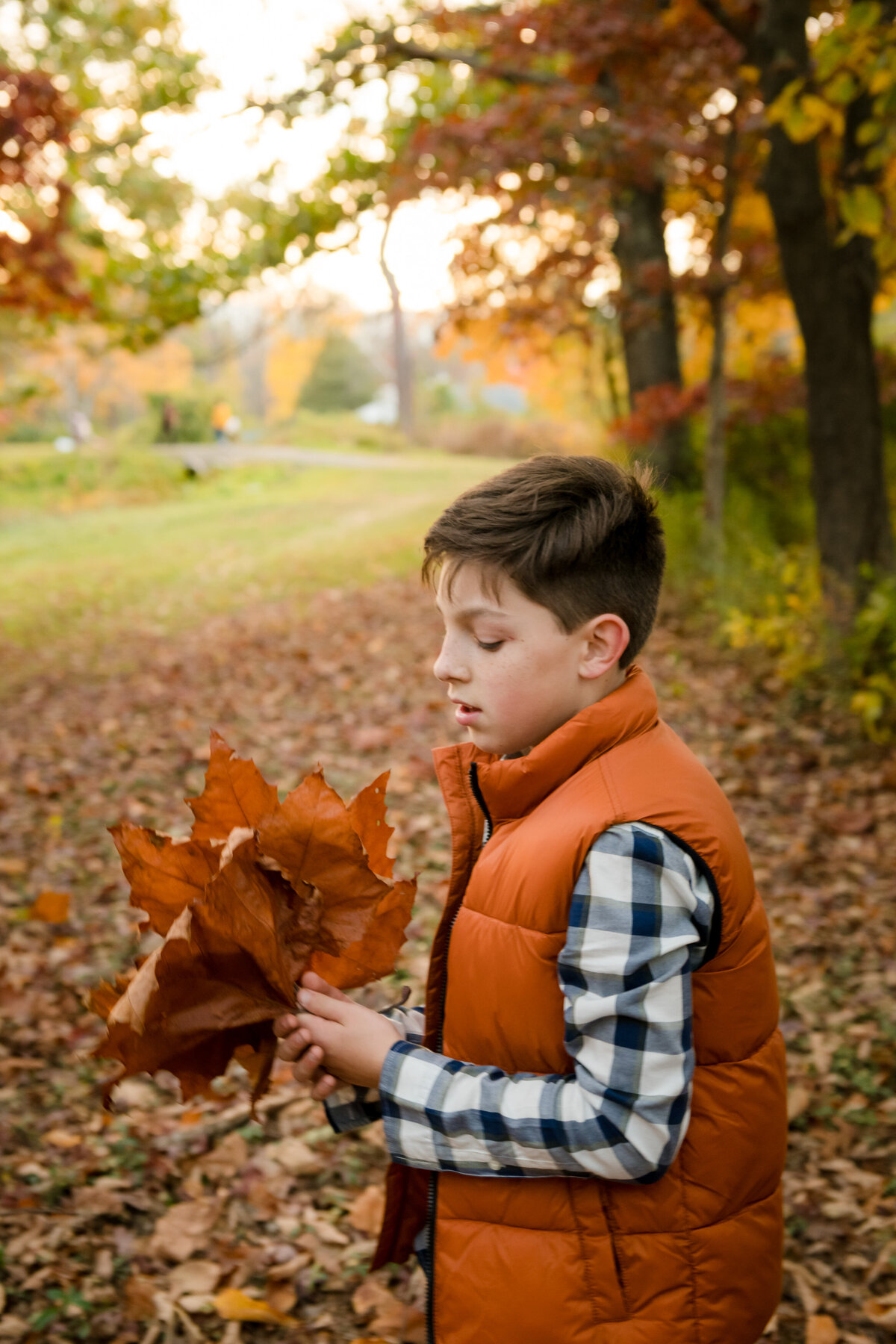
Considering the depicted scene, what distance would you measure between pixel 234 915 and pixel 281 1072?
2.48 meters

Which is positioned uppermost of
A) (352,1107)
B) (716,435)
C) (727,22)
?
(727,22)

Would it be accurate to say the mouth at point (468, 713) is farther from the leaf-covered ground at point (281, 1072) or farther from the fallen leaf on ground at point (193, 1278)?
the fallen leaf on ground at point (193, 1278)

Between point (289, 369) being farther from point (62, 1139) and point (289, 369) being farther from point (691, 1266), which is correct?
point (691, 1266)

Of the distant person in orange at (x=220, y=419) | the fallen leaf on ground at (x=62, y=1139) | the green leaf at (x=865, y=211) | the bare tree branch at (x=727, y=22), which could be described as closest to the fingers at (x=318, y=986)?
the fallen leaf on ground at (x=62, y=1139)

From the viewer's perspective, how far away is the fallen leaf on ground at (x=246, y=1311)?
252cm

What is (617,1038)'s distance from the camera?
1316 millimetres

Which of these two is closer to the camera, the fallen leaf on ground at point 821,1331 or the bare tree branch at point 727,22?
the fallen leaf on ground at point 821,1331

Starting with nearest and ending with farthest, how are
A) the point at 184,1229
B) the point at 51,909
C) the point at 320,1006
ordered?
the point at 320,1006 → the point at 184,1229 → the point at 51,909

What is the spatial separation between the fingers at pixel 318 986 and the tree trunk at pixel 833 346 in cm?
531

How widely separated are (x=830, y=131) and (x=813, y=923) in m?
5.08

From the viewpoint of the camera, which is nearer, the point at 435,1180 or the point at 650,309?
the point at 435,1180

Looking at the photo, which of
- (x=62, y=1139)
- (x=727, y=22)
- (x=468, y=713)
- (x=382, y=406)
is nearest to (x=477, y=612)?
(x=468, y=713)

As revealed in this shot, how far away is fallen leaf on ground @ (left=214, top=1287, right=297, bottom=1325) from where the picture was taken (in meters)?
2.52

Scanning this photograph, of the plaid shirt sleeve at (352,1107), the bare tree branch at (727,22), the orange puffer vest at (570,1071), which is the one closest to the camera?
the orange puffer vest at (570,1071)
